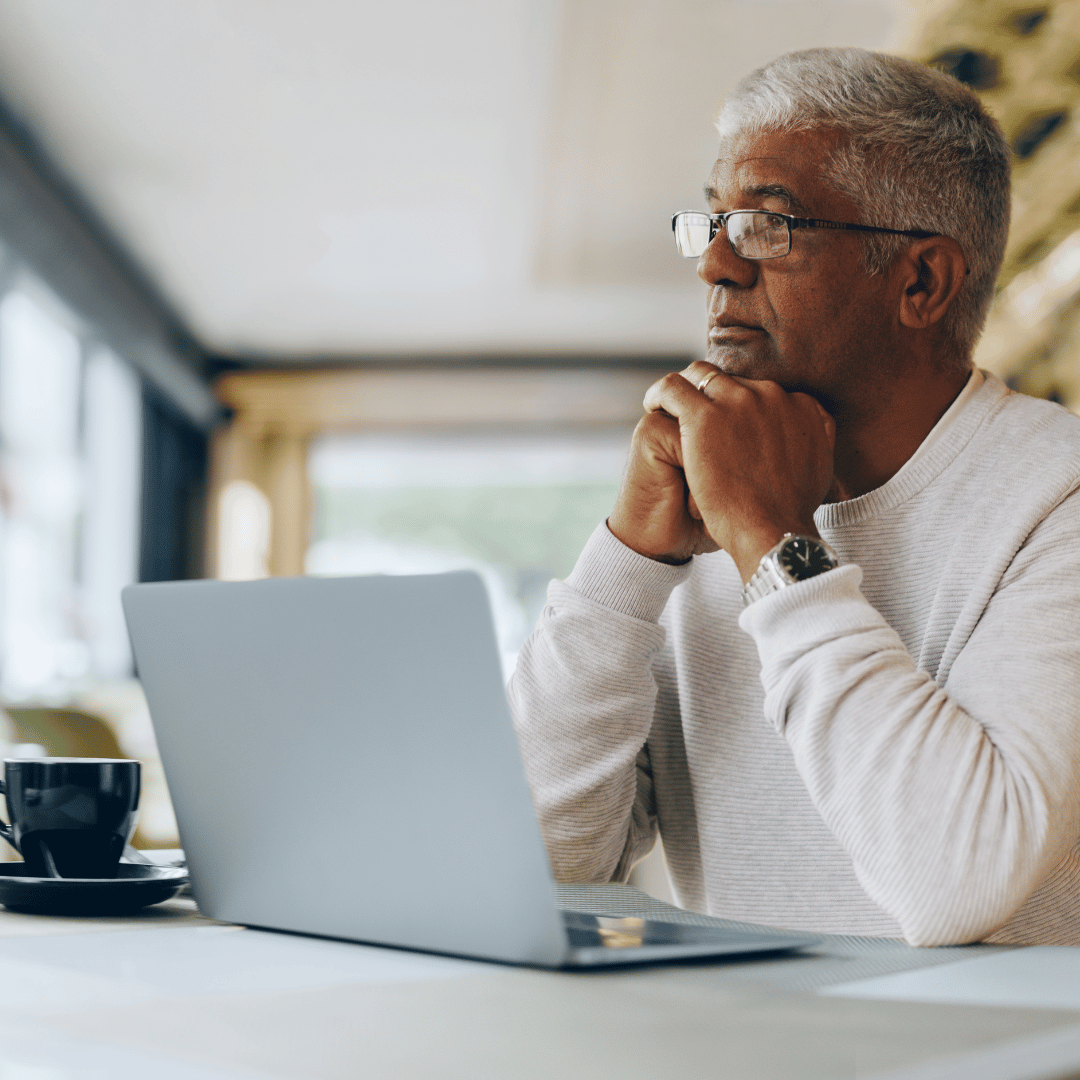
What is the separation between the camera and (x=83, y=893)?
0.67 meters

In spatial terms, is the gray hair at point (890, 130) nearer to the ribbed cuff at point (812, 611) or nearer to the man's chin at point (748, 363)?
the man's chin at point (748, 363)

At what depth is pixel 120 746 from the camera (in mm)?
3457

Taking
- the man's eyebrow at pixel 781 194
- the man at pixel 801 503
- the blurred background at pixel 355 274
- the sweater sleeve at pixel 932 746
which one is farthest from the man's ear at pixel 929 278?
the blurred background at pixel 355 274

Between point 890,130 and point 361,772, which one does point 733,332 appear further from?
point 361,772

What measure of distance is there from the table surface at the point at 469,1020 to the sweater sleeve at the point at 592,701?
35 centimetres

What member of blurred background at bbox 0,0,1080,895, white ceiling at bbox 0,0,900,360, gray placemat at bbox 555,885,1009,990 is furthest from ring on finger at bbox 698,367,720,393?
white ceiling at bbox 0,0,900,360

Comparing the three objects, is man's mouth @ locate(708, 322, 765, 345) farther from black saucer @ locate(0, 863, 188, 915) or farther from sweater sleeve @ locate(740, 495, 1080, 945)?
black saucer @ locate(0, 863, 188, 915)

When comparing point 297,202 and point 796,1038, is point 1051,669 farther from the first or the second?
point 297,202

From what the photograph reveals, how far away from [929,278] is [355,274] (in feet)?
14.8

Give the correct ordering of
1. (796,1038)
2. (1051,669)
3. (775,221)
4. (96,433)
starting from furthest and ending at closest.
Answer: (96,433), (775,221), (1051,669), (796,1038)

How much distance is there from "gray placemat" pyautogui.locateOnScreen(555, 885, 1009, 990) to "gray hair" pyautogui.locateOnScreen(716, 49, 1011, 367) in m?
0.57

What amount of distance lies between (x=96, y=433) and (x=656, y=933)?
531 centimetres

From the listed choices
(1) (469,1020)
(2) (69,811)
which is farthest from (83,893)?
(1) (469,1020)

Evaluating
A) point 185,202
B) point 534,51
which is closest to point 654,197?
point 534,51
